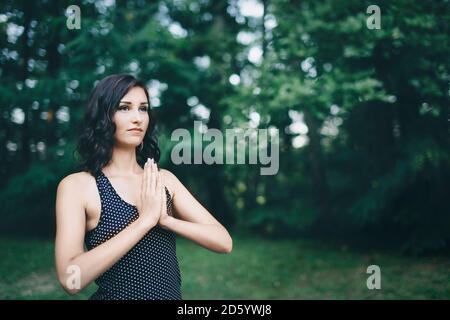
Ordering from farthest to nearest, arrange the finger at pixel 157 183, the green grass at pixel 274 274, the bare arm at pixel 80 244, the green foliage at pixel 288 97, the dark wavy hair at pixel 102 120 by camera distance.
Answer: the green foliage at pixel 288 97, the green grass at pixel 274 274, the dark wavy hair at pixel 102 120, the finger at pixel 157 183, the bare arm at pixel 80 244

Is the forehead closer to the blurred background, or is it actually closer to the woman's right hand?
the woman's right hand

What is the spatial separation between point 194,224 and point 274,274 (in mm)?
6004

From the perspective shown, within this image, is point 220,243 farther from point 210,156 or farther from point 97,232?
point 210,156

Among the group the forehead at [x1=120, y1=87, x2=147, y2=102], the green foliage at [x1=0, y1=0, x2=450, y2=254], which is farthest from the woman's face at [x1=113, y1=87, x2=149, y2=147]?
the green foliage at [x1=0, y1=0, x2=450, y2=254]

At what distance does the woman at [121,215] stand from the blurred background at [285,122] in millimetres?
4521

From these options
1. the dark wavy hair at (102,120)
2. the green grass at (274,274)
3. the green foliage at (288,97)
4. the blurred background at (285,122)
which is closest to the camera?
the dark wavy hair at (102,120)

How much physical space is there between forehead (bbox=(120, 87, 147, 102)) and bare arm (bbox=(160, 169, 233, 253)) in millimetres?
353

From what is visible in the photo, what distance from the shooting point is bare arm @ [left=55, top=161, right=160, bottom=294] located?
1571mm

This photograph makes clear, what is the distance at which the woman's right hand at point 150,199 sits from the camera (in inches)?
65.7

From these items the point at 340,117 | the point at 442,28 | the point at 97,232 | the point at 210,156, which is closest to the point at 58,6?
the point at 210,156

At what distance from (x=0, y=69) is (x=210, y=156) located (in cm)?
441

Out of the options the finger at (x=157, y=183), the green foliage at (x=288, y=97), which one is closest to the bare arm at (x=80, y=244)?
the finger at (x=157, y=183)

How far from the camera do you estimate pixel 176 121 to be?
998 centimetres

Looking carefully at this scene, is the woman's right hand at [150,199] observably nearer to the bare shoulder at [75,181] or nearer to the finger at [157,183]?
the finger at [157,183]
